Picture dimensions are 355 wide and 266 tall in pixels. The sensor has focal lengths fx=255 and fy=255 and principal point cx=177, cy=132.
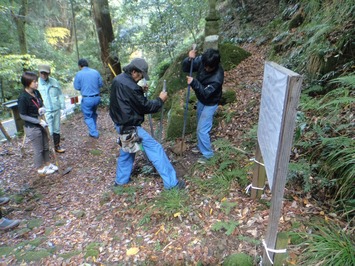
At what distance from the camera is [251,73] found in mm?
8086

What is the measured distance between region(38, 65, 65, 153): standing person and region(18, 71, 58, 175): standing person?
24.7 inches

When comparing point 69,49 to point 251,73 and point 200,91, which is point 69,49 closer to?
point 251,73

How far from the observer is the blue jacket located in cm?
651

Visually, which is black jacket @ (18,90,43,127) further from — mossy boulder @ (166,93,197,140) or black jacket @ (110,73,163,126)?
mossy boulder @ (166,93,197,140)

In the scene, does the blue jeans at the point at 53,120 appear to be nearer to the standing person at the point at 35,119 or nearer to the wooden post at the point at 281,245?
the standing person at the point at 35,119

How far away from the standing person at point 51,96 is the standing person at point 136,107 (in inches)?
117

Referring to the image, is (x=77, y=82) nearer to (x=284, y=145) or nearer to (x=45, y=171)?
(x=45, y=171)

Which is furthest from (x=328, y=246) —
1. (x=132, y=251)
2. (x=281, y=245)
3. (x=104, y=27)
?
(x=104, y=27)

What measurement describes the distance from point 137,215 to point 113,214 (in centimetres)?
50

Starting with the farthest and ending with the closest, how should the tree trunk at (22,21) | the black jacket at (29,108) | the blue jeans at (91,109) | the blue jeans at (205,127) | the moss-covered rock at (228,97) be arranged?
the tree trunk at (22,21)
the blue jeans at (91,109)
the moss-covered rock at (228,97)
the black jacket at (29,108)
the blue jeans at (205,127)

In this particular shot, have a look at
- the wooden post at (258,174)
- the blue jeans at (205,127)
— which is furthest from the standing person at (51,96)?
the wooden post at (258,174)

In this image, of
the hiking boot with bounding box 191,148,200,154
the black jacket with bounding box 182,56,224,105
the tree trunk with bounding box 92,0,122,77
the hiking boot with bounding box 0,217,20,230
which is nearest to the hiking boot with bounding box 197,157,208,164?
the hiking boot with bounding box 191,148,200,154

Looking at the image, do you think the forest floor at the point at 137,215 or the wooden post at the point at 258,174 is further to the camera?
the wooden post at the point at 258,174

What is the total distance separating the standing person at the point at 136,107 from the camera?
14.2 ft
